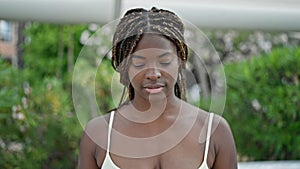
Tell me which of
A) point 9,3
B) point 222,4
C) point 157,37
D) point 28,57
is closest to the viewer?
point 157,37

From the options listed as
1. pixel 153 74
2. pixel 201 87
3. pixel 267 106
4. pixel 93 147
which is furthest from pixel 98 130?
pixel 267 106

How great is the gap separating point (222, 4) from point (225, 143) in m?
1.14

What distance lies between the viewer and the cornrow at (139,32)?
129 cm

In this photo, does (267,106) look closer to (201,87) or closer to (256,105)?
(256,105)

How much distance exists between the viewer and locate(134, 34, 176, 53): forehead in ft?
4.16

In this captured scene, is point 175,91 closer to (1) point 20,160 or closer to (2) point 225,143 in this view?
(2) point 225,143

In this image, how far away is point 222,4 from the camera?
2396 mm

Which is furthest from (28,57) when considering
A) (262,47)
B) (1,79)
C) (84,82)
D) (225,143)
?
(225,143)

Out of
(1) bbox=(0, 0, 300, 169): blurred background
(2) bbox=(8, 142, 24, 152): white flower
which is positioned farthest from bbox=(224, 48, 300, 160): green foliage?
(2) bbox=(8, 142, 24, 152): white flower

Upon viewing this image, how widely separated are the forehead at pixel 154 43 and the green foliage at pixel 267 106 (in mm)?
2093

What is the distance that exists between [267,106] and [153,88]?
2.19 metres

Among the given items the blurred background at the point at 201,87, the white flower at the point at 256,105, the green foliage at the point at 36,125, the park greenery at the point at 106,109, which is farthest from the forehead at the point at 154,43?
the white flower at the point at 256,105

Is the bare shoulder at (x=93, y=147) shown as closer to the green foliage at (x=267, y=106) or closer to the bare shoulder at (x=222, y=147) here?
the bare shoulder at (x=222, y=147)

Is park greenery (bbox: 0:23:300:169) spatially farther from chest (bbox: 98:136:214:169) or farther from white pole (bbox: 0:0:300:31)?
chest (bbox: 98:136:214:169)
